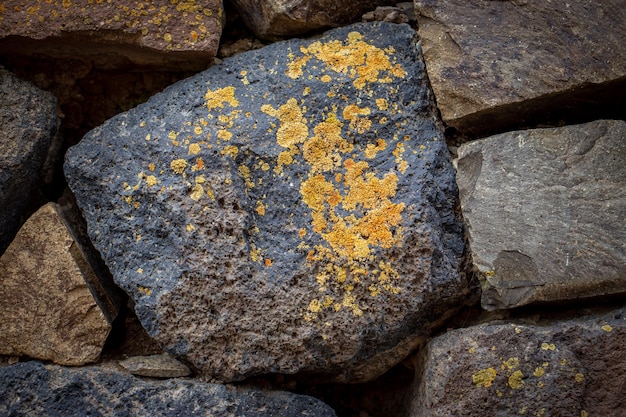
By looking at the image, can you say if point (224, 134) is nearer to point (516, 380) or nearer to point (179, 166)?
point (179, 166)

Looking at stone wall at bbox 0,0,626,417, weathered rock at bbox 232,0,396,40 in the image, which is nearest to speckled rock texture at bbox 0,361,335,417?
stone wall at bbox 0,0,626,417

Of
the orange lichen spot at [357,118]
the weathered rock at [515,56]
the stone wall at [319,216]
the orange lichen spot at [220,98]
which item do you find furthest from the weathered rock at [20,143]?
A: the weathered rock at [515,56]

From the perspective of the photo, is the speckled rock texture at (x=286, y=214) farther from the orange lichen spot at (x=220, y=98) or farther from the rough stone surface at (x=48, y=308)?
the rough stone surface at (x=48, y=308)

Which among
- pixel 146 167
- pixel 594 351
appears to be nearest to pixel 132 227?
pixel 146 167

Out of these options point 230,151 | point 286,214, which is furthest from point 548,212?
point 230,151

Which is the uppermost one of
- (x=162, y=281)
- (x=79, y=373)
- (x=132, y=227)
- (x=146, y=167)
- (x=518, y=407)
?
(x=146, y=167)

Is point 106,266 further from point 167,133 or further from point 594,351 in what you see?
point 594,351
